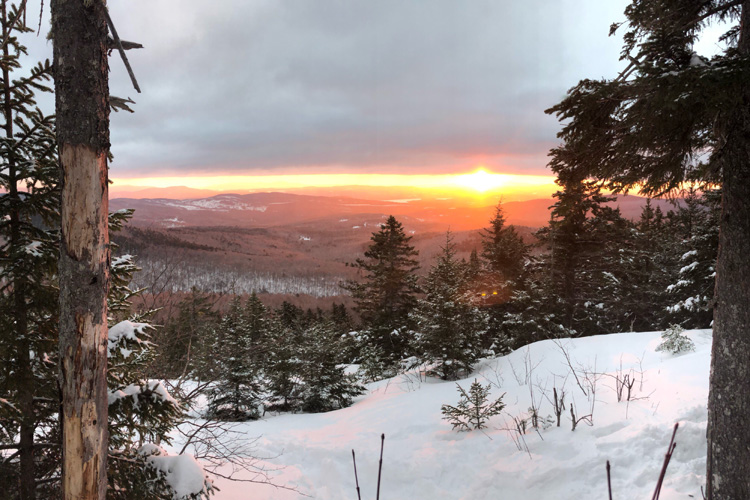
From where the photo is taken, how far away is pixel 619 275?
2138cm

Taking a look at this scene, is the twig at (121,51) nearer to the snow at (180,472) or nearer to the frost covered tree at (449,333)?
the snow at (180,472)

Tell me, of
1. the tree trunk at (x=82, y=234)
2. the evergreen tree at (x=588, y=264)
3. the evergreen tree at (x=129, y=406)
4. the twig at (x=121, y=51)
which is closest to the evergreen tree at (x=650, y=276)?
the evergreen tree at (x=588, y=264)

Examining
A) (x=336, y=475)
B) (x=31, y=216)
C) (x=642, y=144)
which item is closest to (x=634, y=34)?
(x=642, y=144)

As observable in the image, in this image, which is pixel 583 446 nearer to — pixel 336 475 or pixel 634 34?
pixel 336 475

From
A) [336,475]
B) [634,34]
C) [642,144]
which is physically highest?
[634,34]

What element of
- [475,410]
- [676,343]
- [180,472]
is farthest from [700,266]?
[180,472]

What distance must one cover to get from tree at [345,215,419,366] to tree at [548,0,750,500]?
16468 millimetres

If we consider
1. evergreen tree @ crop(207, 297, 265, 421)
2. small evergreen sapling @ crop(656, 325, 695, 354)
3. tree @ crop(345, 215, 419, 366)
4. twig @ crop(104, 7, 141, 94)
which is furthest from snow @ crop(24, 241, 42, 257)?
tree @ crop(345, 215, 419, 366)

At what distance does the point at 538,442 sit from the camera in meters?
5.70

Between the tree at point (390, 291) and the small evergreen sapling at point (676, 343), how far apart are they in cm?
1315

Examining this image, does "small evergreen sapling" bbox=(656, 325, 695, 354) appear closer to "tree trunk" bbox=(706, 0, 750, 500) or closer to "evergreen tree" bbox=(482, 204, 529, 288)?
"tree trunk" bbox=(706, 0, 750, 500)

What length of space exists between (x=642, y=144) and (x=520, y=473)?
456cm

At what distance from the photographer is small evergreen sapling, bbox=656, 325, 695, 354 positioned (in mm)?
7344

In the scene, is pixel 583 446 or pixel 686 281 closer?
pixel 583 446
